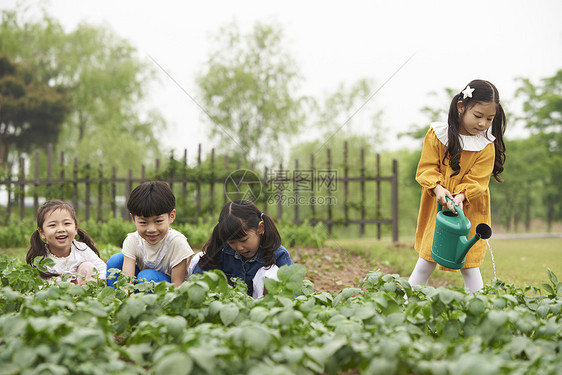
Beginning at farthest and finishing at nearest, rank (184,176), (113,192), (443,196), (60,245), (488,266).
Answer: (113,192), (184,176), (488,266), (60,245), (443,196)

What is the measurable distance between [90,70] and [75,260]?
65.9 feet

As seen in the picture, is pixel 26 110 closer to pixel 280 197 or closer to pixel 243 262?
pixel 280 197

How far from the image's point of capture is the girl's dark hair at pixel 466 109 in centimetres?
266

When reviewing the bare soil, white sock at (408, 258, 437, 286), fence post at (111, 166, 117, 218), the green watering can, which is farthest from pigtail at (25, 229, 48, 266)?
fence post at (111, 166, 117, 218)

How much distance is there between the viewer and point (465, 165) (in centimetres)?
284

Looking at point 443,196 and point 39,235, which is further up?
point 443,196

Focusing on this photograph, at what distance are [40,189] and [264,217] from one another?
8.45 meters

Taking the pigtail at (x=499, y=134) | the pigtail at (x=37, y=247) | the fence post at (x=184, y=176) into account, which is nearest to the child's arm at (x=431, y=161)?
the pigtail at (x=499, y=134)

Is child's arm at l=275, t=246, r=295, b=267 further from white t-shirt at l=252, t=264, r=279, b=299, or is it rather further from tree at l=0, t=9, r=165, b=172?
tree at l=0, t=9, r=165, b=172

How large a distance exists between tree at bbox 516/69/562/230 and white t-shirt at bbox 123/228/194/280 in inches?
802

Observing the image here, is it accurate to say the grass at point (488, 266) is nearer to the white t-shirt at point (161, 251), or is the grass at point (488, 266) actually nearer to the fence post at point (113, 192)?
the white t-shirt at point (161, 251)

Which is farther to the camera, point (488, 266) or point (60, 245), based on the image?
point (488, 266)

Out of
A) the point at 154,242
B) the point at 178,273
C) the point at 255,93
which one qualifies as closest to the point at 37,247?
the point at 154,242

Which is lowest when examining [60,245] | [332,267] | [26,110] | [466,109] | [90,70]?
[332,267]
